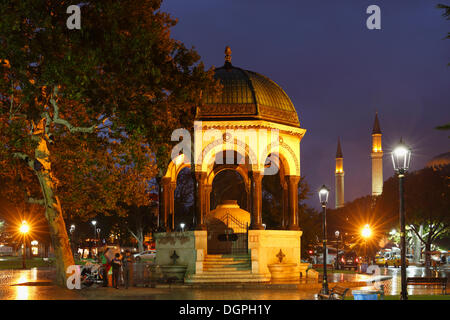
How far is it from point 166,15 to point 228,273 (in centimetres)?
1094

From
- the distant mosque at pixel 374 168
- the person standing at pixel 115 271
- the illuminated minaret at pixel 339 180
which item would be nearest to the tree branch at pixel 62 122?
the person standing at pixel 115 271

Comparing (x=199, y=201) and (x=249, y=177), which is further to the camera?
(x=249, y=177)

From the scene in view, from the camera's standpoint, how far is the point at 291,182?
29.3 m

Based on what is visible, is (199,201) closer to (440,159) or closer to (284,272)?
(284,272)

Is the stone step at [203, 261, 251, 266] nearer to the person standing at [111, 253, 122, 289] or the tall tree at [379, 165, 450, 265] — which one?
the person standing at [111, 253, 122, 289]

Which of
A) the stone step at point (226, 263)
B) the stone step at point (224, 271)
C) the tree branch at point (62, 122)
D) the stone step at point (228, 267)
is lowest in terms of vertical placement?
the stone step at point (224, 271)

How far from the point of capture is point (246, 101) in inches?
1102

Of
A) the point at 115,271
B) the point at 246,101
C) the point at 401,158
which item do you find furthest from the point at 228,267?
the point at 401,158

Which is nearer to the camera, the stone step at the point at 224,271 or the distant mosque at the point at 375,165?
the stone step at the point at 224,271

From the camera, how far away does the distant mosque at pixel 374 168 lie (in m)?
143

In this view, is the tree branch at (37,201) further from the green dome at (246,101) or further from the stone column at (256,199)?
the stone column at (256,199)

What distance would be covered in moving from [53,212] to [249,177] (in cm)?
903

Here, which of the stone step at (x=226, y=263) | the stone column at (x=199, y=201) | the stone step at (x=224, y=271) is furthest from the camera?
the stone column at (x=199, y=201)

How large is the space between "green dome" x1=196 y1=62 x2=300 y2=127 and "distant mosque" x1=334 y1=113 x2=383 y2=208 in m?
108
